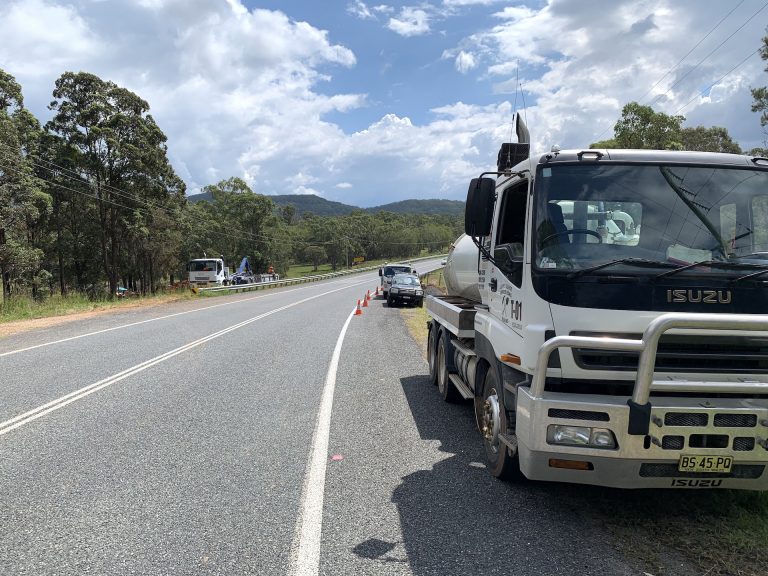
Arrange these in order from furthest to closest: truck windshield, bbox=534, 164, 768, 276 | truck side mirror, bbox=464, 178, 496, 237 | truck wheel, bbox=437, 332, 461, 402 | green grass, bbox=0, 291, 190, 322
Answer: green grass, bbox=0, 291, 190, 322, truck wheel, bbox=437, 332, 461, 402, truck side mirror, bbox=464, 178, 496, 237, truck windshield, bbox=534, 164, 768, 276

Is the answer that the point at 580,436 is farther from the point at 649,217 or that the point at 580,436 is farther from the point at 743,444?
the point at 649,217

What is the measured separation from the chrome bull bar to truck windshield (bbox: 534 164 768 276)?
24.0 inches

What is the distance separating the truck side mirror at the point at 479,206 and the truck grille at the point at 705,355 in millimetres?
1510

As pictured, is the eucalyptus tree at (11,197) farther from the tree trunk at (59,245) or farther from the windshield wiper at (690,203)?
the windshield wiper at (690,203)

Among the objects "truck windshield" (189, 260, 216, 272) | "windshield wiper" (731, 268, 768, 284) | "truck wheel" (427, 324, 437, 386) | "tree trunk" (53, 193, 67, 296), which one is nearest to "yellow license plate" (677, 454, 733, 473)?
"windshield wiper" (731, 268, 768, 284)

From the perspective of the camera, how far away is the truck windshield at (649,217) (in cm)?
379

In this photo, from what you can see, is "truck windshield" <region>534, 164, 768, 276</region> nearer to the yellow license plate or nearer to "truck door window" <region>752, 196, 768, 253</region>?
"truck door window" <region>752, 196, 768, 253</region>

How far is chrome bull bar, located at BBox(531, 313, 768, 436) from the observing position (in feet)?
10.2

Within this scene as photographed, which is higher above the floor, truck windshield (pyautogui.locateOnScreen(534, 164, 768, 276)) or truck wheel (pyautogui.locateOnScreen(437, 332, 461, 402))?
truck windshield (pyautogui.locateOnScreen(534, 164, 768, 276))

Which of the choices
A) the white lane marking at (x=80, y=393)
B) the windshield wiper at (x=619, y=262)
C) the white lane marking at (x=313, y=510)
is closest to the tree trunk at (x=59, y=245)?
the white lane marking at (x=80, y=393)

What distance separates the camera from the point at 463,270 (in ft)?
24.0

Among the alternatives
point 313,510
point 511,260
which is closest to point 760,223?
point 511,260

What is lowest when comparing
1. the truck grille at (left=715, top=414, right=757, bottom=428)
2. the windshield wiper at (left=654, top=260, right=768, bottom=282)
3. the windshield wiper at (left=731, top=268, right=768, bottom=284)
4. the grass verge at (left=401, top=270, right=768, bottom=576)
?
the grass verge at (left=401, top=270, right=768, bottom=576)

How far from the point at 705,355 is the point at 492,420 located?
172cm
